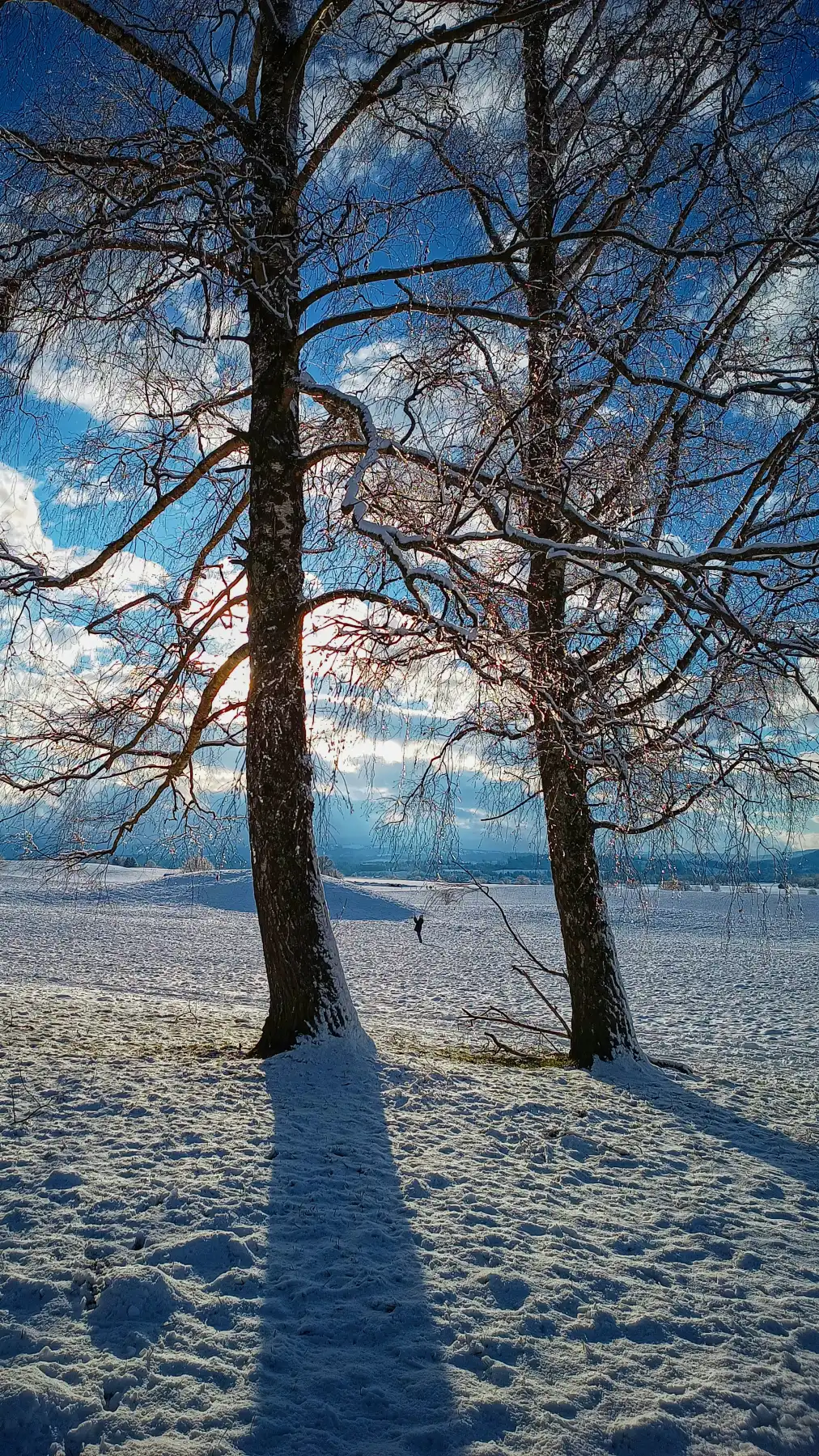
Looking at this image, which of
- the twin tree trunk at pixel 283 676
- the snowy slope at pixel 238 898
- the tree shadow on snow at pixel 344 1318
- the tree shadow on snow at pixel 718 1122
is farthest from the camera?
the snowy slope at pixel 238 898

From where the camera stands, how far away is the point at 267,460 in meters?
5.24

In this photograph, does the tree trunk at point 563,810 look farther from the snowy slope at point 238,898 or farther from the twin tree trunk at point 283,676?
the snowy slope at point 238,898

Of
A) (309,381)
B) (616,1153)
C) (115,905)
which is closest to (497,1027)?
(616,1153)

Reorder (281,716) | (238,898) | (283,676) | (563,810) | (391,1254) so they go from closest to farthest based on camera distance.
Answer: (391,1254) → (283,676) → (281,716) → (563,810) → (238,898)

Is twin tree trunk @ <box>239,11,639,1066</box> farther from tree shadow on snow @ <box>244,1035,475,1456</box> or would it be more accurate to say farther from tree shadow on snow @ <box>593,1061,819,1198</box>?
tree shadow on snow @ <box>593,1061,819,1198</box>

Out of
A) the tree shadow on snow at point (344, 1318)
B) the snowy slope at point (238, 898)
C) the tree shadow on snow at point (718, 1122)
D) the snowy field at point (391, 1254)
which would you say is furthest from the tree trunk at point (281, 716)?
the snowy slope at point (238, 898)

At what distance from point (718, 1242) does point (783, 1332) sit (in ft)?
2.25

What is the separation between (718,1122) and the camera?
5113 mm

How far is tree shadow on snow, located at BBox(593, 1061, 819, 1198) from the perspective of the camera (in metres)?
4.38

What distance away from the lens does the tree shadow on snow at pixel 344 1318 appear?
188 centimetres

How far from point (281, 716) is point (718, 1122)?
4.21 metres

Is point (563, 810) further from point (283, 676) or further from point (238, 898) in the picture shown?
point (238, 898)

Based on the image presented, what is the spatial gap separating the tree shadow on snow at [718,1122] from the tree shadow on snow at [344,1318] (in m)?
2.22

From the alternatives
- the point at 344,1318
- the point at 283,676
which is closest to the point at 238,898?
the point at 283,676
